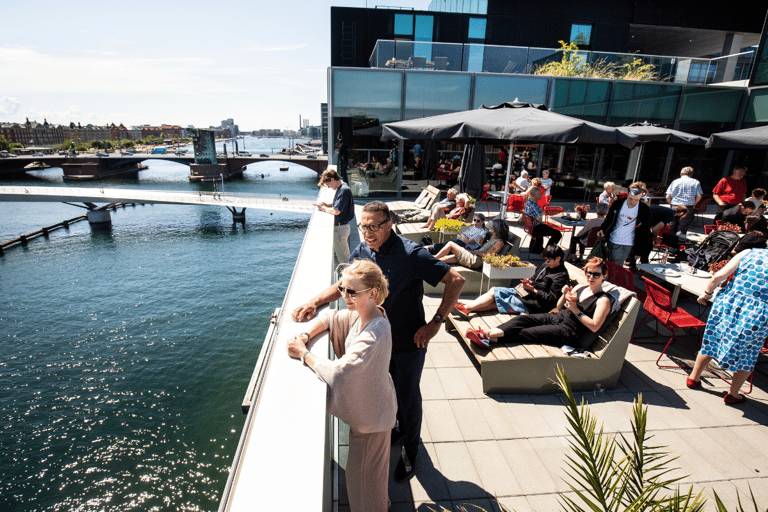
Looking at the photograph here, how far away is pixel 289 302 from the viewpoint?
7.35 feet

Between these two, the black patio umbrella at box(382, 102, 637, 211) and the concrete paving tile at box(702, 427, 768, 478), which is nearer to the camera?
the concrete paving tile at box(702, 427, 768, 478)

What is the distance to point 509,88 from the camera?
1379cm

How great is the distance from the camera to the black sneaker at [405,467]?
2.73 m

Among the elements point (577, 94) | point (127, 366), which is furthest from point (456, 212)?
point (127, 366)

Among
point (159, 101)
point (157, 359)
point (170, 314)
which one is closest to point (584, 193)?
point (157, 359)

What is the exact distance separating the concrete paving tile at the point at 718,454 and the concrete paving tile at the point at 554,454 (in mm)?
1052

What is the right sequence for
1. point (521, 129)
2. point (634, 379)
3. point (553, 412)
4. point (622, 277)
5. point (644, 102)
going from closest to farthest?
point (553, 412) < point (634, 379) < point (622, 277) < point (521, 129) < point (644, 102)

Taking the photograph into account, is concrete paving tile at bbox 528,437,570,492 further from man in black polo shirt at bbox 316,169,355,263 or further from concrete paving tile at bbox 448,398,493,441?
man in black polo shirt at bbox 316,169,355,263

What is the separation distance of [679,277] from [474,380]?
3178 millimetres

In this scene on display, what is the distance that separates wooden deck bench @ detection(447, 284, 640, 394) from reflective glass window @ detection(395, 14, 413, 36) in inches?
1200

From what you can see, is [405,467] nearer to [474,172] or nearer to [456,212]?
[456,212]

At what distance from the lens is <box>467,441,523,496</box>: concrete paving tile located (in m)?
2.75

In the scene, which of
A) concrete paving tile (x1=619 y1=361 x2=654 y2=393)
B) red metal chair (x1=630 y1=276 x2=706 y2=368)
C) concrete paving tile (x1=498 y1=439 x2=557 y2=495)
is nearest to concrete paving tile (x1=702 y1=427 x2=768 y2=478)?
concrete paving tile (x1=619 y1=361 x2=654 y2=393)

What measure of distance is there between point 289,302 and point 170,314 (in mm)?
26747
